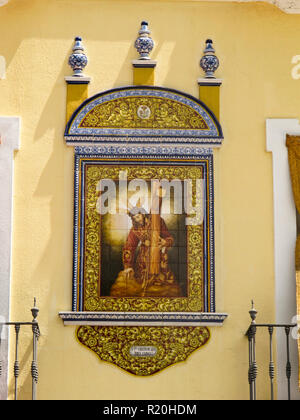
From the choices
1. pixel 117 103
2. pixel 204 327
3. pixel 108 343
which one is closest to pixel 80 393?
pixel 108 343

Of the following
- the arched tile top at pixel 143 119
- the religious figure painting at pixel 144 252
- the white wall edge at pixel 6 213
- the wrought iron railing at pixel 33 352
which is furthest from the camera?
the arched tile top at pixel 143 119

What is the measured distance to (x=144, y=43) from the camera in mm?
9781

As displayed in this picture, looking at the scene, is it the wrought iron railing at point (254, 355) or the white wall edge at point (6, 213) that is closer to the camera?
the wrought iron railing at point (254, 355)

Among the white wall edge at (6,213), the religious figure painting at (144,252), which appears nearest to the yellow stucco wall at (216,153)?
the white wall edge at (6,213)

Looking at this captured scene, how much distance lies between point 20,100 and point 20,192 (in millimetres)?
721

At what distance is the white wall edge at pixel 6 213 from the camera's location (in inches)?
368

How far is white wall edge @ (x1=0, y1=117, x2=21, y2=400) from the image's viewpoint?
9344 millimetres

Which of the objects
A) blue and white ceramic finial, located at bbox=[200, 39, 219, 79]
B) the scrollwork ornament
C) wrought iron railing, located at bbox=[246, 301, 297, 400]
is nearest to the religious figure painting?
the scrollwork ornament

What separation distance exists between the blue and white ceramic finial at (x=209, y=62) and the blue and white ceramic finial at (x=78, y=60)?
2.98 ft

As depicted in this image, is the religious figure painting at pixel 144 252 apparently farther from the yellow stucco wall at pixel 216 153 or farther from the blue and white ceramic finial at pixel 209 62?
the blue and white ceramic finial at pixel 209 62

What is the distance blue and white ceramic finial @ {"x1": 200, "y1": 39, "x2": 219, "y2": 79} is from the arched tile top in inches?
9.6

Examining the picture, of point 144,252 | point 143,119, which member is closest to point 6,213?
point 144,252

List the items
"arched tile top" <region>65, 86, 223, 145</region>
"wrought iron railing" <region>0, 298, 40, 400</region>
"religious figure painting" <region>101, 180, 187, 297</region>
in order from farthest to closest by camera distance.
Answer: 1. "arched tile top" <region>65, 86, 223, 145</region>
2. "religious figure painting" <region>101, 180, 187, 297</region>
3. "wrought iron railing" <region>0, 298, 40, 400</region>

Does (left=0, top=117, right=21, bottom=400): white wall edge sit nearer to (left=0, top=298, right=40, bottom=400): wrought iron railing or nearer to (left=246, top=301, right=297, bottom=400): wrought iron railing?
(left=0, top=298, right=40, bottom=400): wrought iron railing
